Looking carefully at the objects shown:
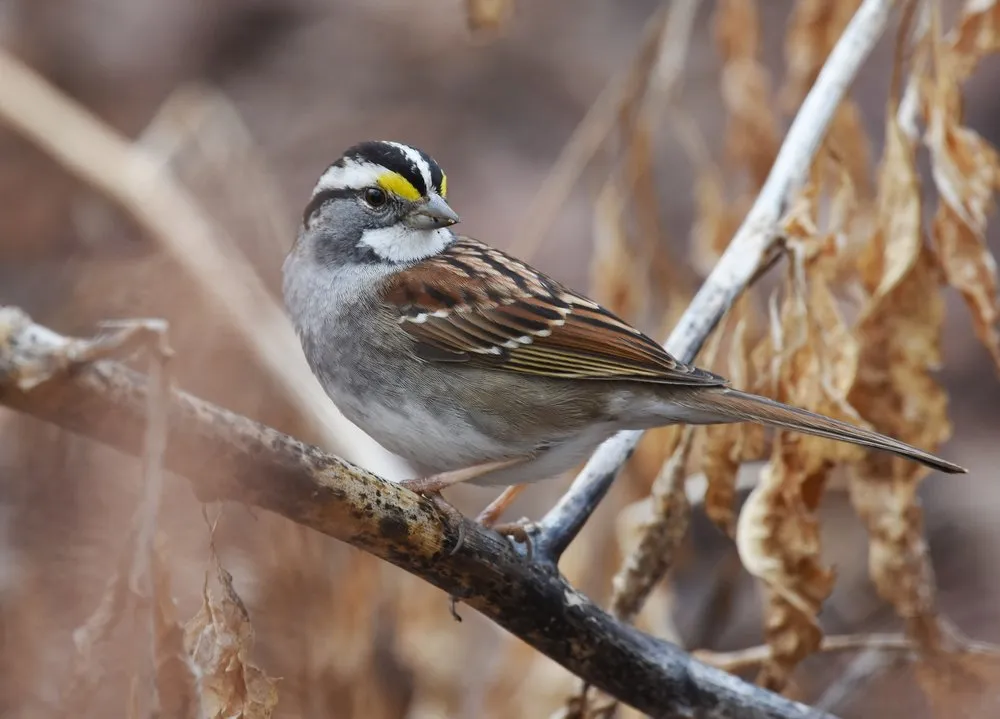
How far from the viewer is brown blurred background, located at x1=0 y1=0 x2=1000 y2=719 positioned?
306 centimetres

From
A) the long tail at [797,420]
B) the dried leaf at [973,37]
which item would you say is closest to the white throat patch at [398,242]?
the long tail at [797,420]

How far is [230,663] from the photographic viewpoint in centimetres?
180

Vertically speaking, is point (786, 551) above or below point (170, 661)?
above

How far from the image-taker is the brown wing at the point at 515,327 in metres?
2.63

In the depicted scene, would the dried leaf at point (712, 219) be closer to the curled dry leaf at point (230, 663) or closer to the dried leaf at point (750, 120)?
the dried leaf at point (750, 120)

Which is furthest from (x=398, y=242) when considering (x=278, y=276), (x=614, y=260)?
(x=278, y=276)

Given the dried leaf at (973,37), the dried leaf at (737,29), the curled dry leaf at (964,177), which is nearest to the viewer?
the curled dry leaf at (964,177)

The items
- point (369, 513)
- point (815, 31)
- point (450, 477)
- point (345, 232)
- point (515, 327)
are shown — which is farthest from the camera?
point (815, 31)

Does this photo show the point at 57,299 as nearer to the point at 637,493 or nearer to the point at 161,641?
the point at 637,493

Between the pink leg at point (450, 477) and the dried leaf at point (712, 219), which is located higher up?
the dried leaf at point (712, 219)

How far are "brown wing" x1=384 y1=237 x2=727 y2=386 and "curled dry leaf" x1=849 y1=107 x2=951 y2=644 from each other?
0.46 m

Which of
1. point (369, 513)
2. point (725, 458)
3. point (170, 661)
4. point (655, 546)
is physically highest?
point (725, 458)

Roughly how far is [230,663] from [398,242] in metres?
1.25

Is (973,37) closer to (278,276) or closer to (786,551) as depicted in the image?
(786,551)
